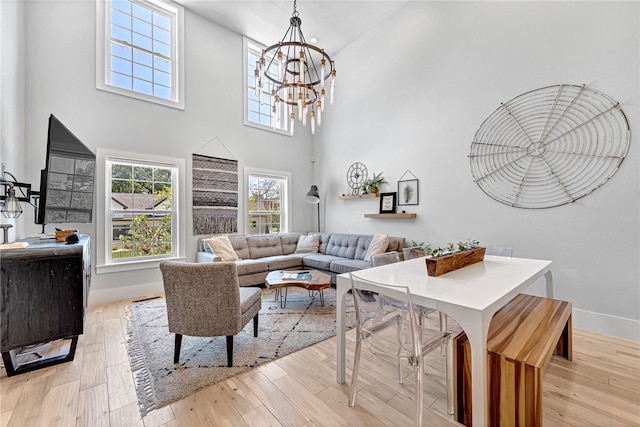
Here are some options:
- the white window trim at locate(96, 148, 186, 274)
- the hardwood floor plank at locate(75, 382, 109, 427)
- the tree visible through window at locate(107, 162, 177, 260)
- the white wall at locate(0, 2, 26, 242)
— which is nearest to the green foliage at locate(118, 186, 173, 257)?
the tree visible through window at locate(107, 162, 177, 260)

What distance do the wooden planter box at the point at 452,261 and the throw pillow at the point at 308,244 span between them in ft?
10.6

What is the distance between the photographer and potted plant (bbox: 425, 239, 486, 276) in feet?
5.69

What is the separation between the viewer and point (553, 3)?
286 cm

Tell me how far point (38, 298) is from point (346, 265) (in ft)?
10.4

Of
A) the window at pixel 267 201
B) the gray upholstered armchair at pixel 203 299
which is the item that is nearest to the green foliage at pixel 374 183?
the window at pixel 267 201

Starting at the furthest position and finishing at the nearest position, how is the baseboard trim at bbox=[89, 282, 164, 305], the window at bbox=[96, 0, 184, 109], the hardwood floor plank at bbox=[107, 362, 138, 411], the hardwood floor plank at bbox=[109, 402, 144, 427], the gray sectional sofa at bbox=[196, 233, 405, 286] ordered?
1. the gray sectional sofa at bbox=[196, 233, 405, 286]
2. the window at bbox=[96, 0, 184, 109]
3. the baseboard trim at bbox=[89, 282, 164, 305]
4. the hardwood floor plank at bbox=[107, 362, 138, 411]
5. the hardwood floor plank at bbox=[109, 402, 144, 427]

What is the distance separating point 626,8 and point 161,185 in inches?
232

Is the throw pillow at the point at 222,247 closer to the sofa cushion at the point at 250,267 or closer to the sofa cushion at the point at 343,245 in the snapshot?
the sofa cushion at the point at 250,267

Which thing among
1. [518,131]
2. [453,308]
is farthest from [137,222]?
[518,131]

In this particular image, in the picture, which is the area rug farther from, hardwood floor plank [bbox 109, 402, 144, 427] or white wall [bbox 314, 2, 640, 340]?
white wall [bbox 314, 2, 640, 340]

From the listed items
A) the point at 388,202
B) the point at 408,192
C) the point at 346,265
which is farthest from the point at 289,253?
the point at 408,192

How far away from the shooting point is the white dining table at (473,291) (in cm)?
116

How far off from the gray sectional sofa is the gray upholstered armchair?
5.97 feet

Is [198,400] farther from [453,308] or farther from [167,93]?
[167,93]
